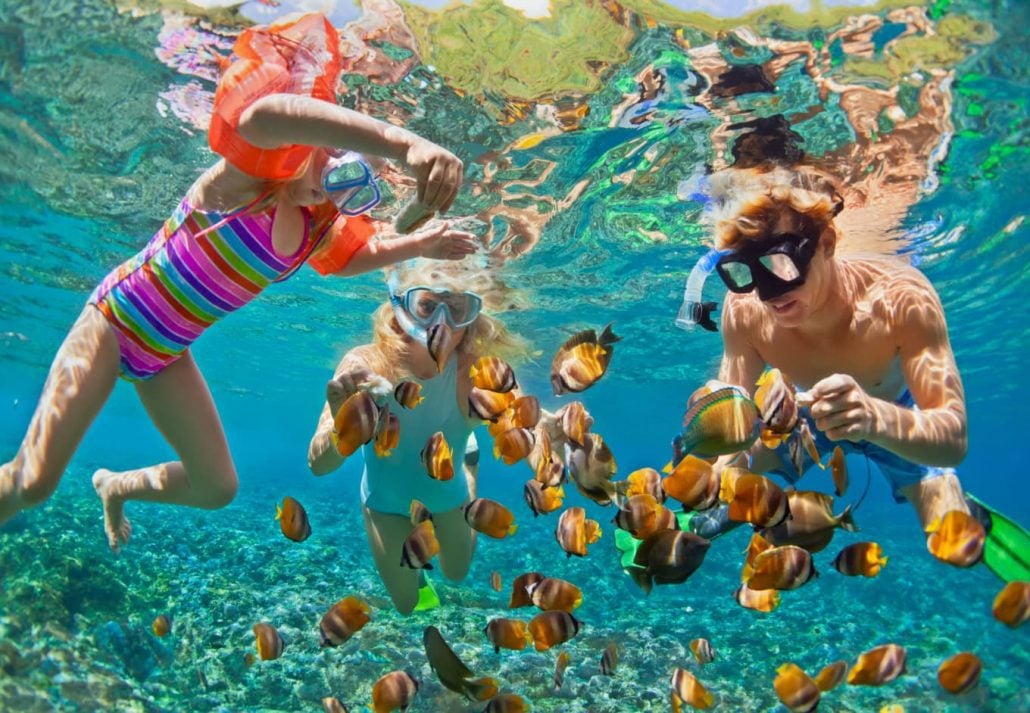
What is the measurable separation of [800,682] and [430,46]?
7.81 meters

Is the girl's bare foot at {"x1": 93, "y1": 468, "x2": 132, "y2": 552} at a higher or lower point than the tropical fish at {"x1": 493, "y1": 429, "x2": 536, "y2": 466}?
lower

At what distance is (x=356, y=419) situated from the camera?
3.63m

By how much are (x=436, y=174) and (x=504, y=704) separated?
3.46m

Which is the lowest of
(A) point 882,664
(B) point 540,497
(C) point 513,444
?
(A) point 882,664

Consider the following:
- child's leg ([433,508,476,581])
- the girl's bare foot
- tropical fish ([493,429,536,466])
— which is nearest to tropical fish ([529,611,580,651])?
tropical fish ([493,429,536,466])

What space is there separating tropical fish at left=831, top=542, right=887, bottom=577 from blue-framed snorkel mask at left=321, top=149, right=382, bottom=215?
406 cm

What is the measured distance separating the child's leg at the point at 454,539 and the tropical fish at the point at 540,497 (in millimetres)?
3265

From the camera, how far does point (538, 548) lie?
19688 millimetres

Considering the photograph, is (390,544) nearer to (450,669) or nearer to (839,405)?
(450,669)

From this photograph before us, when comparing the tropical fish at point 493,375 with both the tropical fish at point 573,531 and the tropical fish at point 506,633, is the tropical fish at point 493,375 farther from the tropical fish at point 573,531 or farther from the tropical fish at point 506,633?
the tropical fish at point 506,633

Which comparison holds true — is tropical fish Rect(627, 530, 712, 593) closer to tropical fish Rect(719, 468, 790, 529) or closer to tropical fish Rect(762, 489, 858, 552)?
tropical fish Rect(719, 468, 790, 529)

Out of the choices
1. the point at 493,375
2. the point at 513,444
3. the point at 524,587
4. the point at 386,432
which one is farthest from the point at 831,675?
the point at 386,432

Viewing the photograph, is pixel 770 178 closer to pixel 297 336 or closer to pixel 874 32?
pixel 874 32

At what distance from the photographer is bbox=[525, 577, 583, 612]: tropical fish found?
3670 millimetres
